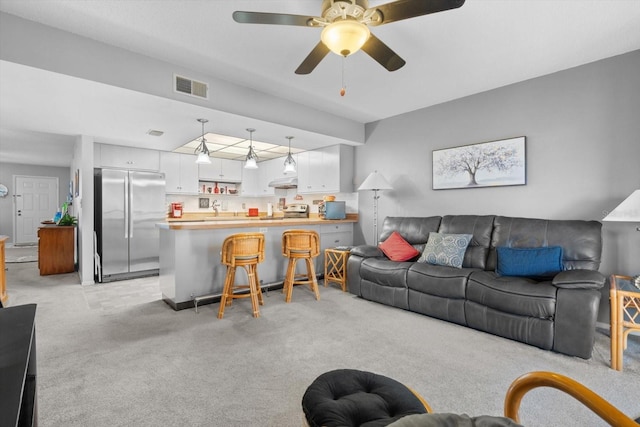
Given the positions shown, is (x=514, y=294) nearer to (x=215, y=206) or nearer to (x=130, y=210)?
(x=130, y=210)

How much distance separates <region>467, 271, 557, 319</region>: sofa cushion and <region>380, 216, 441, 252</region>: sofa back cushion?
103cm

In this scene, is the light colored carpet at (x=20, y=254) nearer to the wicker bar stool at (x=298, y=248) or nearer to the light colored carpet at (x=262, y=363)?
the light colored carpet at (x=262, y=363)

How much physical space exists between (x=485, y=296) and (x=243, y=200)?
609 centimetres

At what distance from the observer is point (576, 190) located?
3148mm

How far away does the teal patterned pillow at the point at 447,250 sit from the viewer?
10.8 ft

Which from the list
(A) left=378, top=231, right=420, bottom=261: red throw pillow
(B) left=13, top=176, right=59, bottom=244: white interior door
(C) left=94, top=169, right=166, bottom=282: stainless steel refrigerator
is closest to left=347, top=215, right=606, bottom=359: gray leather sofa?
(A) left=378, top=231, right=420, bottom=261: red throw pillow

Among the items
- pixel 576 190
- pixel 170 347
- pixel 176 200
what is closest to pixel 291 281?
pixel 170 347

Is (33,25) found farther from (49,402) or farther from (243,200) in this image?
(243,200)

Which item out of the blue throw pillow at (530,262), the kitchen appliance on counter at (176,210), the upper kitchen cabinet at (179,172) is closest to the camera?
the blue throw pillow at (530,262)


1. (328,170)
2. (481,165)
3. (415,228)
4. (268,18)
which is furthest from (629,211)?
(328,170)

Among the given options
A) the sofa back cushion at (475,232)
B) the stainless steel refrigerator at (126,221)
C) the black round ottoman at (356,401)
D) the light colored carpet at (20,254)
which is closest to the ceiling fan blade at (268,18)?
the black round ottoman at (356,401)

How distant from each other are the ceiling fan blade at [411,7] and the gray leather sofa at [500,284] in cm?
222

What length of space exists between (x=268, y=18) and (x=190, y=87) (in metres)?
1.74

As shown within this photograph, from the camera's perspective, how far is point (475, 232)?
3.50 m
